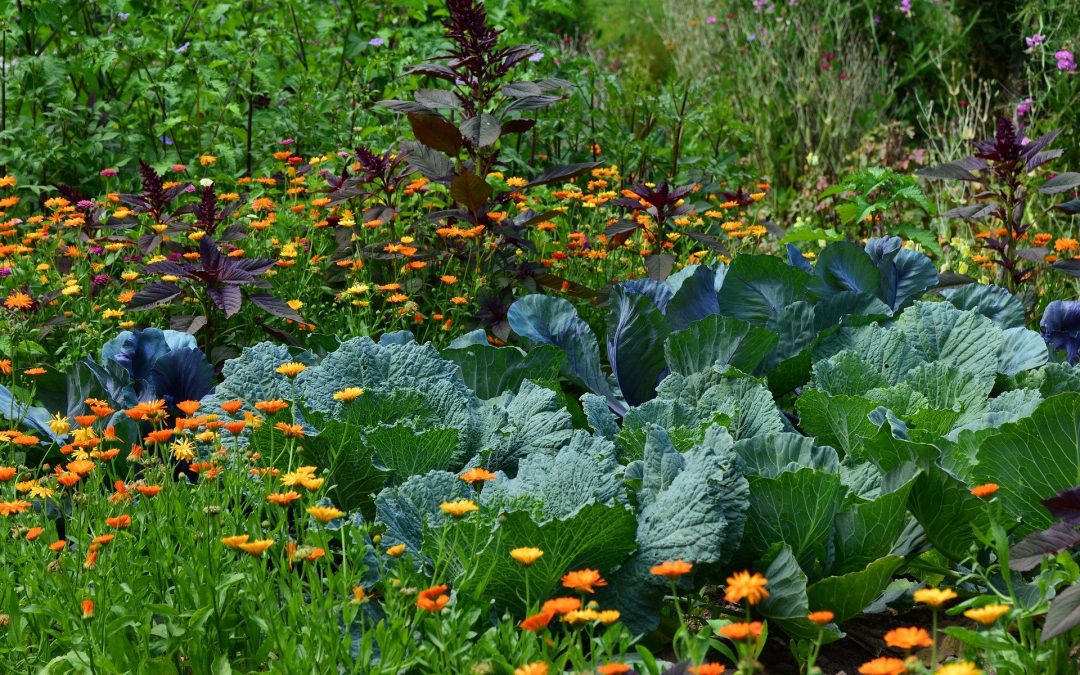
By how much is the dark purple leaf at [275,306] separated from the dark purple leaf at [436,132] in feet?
2.17

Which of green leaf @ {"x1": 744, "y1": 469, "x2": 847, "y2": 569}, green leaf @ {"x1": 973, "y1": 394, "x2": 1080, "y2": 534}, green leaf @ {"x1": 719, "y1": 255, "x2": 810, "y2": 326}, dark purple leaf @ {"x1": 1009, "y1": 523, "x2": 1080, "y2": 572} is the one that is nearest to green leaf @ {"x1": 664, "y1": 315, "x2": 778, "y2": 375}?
green leaf @ {"x1": 719, "y1": 255, "x2": 810, "y2": 326}

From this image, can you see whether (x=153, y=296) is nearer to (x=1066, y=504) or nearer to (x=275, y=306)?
(x=275, y=306)

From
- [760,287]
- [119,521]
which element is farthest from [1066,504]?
[119,521]

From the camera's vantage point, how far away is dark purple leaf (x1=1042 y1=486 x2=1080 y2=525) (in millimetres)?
1720

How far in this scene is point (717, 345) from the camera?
2.57 meters

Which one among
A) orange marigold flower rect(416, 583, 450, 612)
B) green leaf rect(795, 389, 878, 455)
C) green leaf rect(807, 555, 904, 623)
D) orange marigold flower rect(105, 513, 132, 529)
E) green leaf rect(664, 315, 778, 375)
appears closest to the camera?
orange marigold flower rect(416, 583, 450, 612)

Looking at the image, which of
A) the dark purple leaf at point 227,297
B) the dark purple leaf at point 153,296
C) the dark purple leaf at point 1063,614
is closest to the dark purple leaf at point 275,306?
the dark purple leaf at point 227,297

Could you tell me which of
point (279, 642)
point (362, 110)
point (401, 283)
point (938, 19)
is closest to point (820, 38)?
point (938, 19)

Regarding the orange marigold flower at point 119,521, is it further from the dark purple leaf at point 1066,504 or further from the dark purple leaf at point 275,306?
the dark purple leaf at point 1066,504

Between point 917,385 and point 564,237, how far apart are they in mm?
2328

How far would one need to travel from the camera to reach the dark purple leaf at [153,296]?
3.03 meters

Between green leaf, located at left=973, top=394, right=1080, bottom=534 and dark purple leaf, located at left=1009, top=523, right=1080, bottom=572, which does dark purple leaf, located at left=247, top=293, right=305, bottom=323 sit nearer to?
green leaf, located at left=973, top=394, right=1080, bottom=534

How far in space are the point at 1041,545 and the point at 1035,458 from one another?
29cm

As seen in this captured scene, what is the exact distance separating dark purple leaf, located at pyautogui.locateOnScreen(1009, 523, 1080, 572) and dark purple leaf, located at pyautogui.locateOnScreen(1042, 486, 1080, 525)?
0.03 meters
